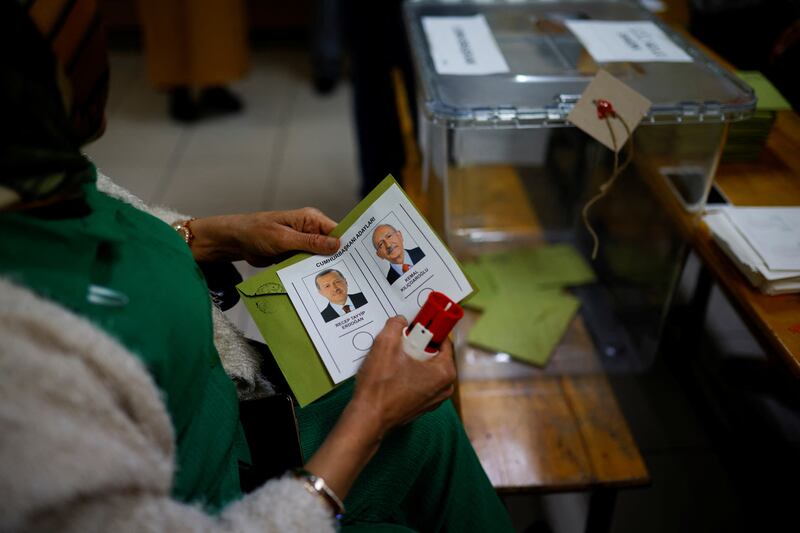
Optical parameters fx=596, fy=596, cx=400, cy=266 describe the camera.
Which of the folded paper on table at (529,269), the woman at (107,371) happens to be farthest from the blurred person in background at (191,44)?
the woman at (107,371)

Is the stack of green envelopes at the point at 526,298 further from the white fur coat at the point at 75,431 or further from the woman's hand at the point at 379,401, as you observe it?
the white fur coat at the point at 75,431

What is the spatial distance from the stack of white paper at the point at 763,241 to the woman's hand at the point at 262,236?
60cm

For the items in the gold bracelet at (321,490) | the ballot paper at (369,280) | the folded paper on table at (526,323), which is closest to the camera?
the gold bracelet at (321,490)

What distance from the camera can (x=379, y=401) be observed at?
68 centimetres

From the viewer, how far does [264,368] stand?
0.91 m

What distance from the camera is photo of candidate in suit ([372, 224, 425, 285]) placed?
2.54 feet

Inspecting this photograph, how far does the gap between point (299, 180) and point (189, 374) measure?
1.98 meters

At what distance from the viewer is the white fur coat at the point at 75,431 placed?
0.44m

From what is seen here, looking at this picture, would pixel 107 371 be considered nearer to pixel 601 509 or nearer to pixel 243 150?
pixel 601 509

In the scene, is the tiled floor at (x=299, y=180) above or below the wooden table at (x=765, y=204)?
below

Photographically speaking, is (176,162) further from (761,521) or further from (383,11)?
(761,521)

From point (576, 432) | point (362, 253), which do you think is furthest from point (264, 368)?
point (576, 432)

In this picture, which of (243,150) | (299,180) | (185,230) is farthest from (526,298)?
(243,150)

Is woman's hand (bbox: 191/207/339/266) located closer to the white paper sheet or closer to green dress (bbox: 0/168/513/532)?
green dress (bbox: 0/168/513/532)
